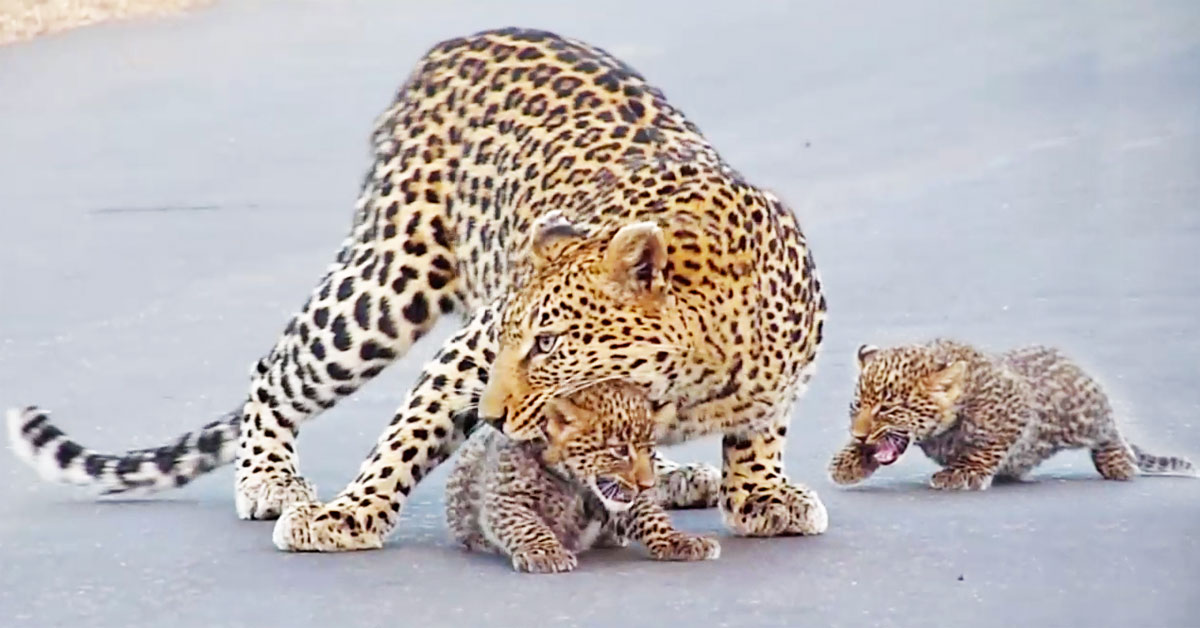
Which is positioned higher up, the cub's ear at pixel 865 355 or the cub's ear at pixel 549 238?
the cub's ear at pixel 549 238

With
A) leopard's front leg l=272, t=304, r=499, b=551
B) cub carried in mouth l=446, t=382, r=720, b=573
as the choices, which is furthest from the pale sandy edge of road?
cub carried in mouth l=446, t=382, r=720, b=573

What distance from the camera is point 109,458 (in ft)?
32.0

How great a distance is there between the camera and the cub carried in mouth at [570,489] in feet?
26.9

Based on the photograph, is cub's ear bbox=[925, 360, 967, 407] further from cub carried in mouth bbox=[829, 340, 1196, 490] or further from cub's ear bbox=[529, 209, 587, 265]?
cub's ear bbox=[529, 209, 587, 265]

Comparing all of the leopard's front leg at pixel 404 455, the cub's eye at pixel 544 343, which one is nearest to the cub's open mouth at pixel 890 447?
the leopard's front leg at pixel 404 455

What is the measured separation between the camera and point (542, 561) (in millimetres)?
8367

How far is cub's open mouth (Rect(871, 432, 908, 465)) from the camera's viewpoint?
9.61 m

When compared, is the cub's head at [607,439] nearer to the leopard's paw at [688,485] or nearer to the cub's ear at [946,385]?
the leopard's paw at [688,485]

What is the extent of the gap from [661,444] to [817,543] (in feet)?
1.94

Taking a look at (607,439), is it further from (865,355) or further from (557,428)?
(865,355)

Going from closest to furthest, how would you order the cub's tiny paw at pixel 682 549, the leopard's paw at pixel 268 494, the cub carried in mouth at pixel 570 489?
the cub carried in mouth at pixel 570 489
the cub's tiny paw at pixel 682 549
the leopard's paw at pixel 268 494

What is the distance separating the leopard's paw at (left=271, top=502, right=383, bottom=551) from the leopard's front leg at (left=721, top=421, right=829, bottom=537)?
0.96 meters

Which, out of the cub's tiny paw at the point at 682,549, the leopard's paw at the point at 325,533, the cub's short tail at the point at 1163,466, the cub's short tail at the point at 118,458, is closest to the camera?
the cub's tiny paw at the point at 682,549

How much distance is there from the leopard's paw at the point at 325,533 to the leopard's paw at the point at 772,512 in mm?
956
